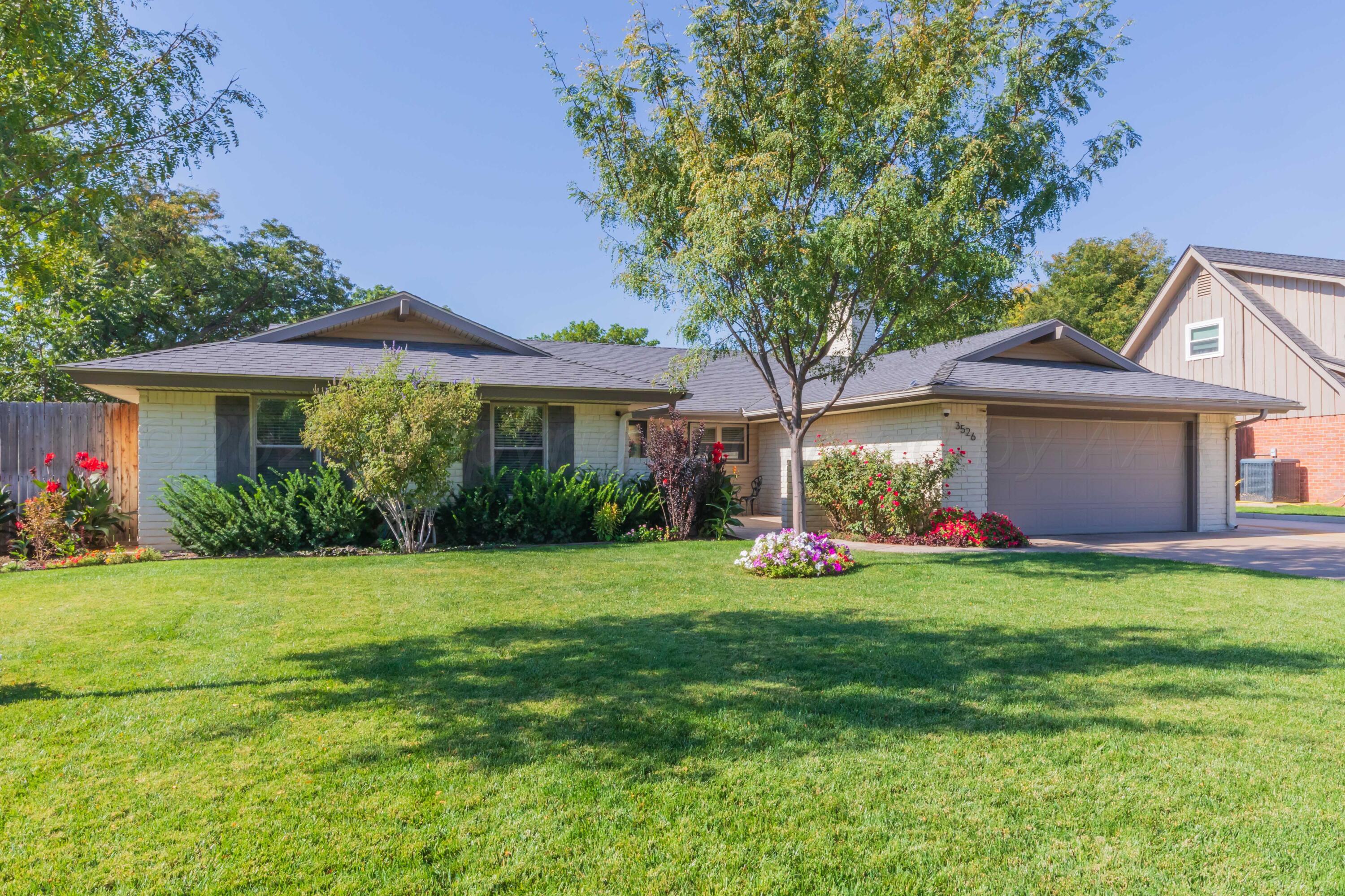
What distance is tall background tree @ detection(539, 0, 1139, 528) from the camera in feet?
27.9

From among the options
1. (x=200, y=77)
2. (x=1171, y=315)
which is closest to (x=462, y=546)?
(x=200, y=77)

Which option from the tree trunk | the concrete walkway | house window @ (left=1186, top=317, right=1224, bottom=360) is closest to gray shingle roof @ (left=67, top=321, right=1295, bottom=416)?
the concrete walkway

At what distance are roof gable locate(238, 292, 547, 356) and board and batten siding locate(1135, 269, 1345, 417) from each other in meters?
Result: 18.5

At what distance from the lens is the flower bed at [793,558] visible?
352 inches

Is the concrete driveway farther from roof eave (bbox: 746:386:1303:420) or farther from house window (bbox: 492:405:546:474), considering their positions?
house window (bbox: 492:405:546:474)

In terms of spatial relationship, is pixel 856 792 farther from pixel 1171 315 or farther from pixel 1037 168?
pixel 1171 315

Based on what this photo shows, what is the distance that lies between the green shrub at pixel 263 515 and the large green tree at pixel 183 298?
15.9 feet

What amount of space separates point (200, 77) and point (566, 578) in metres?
5.54

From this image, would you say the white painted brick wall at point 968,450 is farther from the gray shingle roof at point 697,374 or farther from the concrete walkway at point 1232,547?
the concrete walkway at point 1232,547

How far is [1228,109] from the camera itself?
45.6ft

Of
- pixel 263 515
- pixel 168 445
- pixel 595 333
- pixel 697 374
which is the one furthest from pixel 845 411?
pixel 595 333

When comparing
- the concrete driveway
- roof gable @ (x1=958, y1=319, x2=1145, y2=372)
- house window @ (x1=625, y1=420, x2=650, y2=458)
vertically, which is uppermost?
roof gable @ (x1=958, y1=319, x2=1145, y2=372)

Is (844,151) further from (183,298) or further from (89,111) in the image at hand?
(183,298)

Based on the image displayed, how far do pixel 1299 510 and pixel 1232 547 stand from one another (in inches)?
382
